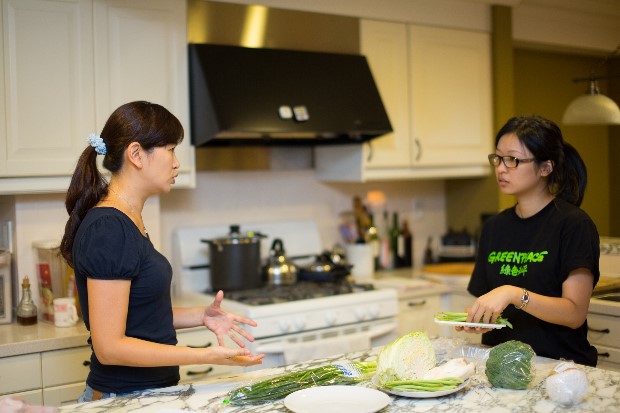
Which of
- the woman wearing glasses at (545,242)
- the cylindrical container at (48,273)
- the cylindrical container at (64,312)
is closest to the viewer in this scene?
the woman wearing glasses at (545,242)

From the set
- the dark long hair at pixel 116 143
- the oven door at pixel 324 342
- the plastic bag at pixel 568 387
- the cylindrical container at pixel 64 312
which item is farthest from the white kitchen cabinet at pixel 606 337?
the cylindrical container at pixel 64 312

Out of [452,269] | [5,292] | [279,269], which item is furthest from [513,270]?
[5,292]

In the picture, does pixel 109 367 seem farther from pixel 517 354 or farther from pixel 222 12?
pixel 222 12

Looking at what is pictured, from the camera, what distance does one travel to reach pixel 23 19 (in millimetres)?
3107

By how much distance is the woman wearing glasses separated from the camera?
2309mm

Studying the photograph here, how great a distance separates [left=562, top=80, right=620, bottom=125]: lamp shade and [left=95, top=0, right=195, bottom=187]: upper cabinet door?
176 cm

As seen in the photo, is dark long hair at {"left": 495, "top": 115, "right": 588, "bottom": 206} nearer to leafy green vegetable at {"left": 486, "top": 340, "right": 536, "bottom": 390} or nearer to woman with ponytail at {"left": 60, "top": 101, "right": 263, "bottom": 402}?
leafy green vegetable at {"left": 486, "top": 340, "right": 536, "bottom": 390}

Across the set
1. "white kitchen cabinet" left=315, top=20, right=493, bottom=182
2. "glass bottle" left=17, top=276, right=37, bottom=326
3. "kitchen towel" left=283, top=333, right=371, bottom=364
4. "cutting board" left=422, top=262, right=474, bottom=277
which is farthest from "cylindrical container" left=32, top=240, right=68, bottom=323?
"cutting board" left=422, top=262, right=474, bottom=277

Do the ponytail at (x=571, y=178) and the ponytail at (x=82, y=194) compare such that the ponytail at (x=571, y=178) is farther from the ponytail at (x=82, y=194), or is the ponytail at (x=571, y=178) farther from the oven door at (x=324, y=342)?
the ponytail at (x=82, y=194)

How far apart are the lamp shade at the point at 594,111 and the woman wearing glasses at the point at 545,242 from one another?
1.03 metres

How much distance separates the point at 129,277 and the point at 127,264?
3 cm

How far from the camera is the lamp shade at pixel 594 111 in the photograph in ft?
11.1

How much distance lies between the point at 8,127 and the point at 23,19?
442 mm

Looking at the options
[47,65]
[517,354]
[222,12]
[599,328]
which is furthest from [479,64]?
[517,354]
